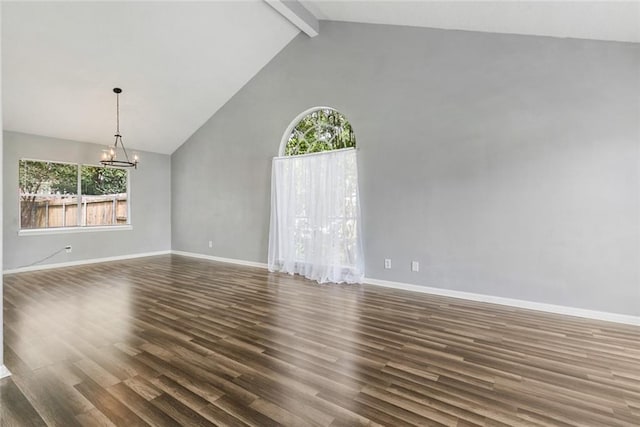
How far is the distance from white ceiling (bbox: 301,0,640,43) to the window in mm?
5596

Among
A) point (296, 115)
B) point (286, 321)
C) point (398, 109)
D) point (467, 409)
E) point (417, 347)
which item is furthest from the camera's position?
point (296, 115)

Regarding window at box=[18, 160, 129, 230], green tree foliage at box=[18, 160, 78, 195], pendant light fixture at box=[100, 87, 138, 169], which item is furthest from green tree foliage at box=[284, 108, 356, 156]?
green tree foliage at box=[18, 160, 78, 195]

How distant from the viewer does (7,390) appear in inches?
76.0

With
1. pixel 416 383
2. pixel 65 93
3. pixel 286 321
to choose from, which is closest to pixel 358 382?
pixel 416 383

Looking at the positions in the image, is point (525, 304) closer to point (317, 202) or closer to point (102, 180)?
point (317, 202)

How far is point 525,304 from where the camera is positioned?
11.8ft

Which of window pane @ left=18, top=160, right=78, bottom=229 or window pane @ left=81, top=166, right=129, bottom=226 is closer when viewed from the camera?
window pane @ left=18, top=160, right=78, bottom=229

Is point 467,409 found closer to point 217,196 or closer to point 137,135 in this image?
point 217,196

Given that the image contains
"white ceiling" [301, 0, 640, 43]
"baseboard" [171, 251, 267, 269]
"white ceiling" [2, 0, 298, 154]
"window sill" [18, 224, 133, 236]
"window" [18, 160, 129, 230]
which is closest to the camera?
"white ceiling" [301, 0, 640, 43]

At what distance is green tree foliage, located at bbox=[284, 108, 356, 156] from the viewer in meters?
5.00

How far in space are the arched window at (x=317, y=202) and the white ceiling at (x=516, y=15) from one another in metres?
1.56

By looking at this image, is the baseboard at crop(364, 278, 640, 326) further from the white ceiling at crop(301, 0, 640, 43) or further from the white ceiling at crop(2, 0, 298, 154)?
the white ceiling at crop(2, 0, 298, 154)

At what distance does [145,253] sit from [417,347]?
679 cm

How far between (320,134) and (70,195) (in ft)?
17.1
